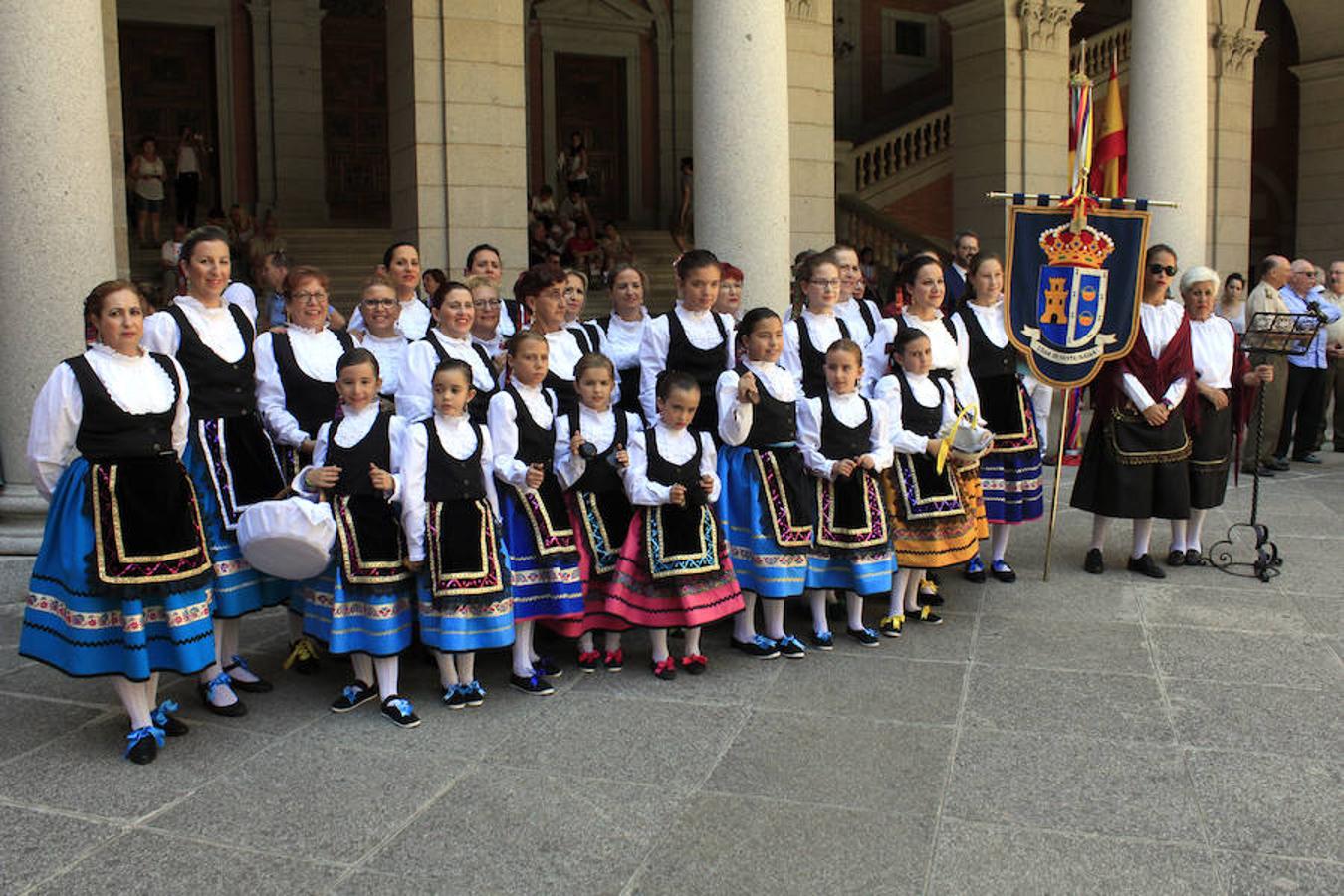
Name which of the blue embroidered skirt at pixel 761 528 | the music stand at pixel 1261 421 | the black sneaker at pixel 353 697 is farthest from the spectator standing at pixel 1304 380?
the black sneaker at pixel 353 697

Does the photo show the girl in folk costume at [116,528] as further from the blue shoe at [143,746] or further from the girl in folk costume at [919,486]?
the girl in folk costume at [919,486]

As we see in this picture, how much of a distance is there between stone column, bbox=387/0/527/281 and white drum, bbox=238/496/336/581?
6.15 m

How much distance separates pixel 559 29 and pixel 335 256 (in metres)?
5.77

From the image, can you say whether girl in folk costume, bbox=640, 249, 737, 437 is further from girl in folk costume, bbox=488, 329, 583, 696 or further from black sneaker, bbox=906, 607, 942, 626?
black sneaker, bbox=906, 607, 942, 626

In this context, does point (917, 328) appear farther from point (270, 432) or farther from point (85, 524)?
point (85, 524)

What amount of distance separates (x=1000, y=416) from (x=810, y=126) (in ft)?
21.0

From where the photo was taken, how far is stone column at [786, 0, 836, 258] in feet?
39.6

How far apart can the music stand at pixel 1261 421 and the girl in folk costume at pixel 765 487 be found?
9.12ft

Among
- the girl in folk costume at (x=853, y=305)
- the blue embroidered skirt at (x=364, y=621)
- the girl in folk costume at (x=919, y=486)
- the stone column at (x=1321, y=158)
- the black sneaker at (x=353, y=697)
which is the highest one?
the stone column at (x=1321, y=158)

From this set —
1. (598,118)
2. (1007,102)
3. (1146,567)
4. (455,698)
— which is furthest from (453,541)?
(598,118)

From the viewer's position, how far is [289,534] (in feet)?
13.6

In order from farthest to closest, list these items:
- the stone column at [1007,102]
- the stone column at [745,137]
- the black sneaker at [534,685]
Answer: the stone column at [1007,102] < the stone column at [745,137] < the black sneaker at [534,685]

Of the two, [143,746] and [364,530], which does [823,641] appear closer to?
[364,530]

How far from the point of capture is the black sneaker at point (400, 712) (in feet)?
14.5
